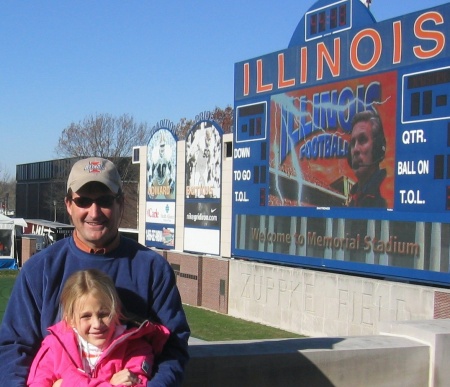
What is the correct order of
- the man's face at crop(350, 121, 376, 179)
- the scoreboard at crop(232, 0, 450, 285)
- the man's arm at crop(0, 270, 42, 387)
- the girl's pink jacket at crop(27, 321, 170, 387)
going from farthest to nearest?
the man's face at crop(350, 121, 376, 179), the scoreboard at crop(232, 0, 450, 285), the man's arm at crop(0, 270, 42, 387), the girl's pink jacket at crop(27, 321, 170, 387)

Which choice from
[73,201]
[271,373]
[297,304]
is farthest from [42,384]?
[297,304]

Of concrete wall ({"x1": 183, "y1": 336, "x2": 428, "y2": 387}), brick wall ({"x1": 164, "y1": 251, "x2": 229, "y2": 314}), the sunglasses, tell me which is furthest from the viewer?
brick wall ({"x1": 164, "y1": 251, "x2": 229, "y2": 314})

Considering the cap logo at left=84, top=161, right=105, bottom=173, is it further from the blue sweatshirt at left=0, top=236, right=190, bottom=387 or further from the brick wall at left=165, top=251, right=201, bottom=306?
the brick wall at left=165, top=251, right=201, bottom=306

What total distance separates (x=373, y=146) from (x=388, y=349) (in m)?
13.7

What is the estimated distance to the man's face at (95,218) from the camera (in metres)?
3.04

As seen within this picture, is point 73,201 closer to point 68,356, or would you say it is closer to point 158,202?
point 68,356

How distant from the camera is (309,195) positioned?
67.2 ft

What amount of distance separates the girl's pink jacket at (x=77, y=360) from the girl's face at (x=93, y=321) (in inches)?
1.5

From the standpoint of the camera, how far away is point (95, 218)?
3.05m

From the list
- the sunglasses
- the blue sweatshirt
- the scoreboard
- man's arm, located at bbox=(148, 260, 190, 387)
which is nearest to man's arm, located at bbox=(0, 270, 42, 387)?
the blue sweatshirt

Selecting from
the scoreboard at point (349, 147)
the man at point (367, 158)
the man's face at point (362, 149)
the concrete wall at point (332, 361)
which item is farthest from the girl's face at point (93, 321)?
the man's face at point (362, 149)

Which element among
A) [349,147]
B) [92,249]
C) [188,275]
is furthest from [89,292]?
[188,275]

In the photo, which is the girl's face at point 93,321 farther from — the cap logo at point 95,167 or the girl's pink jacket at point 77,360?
the cap logo at point 95,167

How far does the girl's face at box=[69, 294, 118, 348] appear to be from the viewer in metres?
2.74
